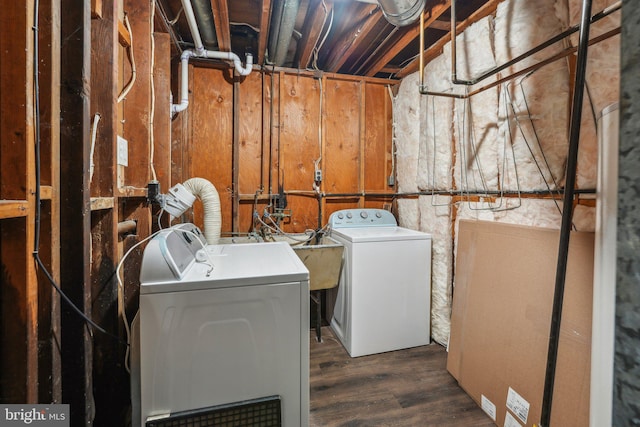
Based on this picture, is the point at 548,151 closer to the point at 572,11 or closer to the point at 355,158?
the point at 572,11

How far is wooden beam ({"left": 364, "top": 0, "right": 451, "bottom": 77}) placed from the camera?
5.82 ft

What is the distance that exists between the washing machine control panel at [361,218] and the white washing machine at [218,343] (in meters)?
1.37

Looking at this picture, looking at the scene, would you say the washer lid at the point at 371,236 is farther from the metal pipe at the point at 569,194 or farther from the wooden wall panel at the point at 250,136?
the metal pipe at the point at 569,194

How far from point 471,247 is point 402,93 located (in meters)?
1.65

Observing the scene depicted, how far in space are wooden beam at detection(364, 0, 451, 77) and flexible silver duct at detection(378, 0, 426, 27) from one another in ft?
1.08

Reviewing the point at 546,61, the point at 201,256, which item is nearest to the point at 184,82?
the point at 201,256

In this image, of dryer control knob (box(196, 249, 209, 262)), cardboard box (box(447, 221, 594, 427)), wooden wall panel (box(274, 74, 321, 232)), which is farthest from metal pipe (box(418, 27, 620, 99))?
dryer control knob (box(196, 249, 209, 262))

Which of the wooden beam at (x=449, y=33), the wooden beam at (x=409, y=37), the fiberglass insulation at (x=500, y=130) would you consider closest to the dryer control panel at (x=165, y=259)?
the fiberglass insulation at (x=500, y=130)

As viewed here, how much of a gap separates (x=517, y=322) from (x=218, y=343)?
1423 millimetres

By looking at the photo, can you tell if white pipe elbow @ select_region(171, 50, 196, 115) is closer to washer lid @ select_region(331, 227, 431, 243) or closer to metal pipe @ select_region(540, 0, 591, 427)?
washer lid @ select_region(331, 227, 431, 243)

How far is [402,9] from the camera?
1532mm

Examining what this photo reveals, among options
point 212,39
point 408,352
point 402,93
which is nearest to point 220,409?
point 408,352

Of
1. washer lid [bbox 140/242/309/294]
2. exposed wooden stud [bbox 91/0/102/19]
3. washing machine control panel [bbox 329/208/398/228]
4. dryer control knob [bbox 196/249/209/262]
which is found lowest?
washer lid [bbox 140/242/309/294]

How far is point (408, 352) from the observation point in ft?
6.91
